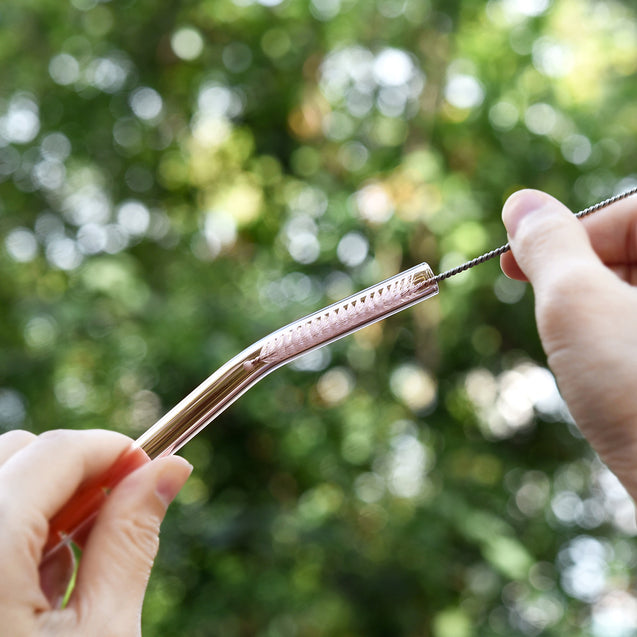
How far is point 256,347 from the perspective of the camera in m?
0.46

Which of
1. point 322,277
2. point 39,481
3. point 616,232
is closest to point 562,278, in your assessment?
point 616,232

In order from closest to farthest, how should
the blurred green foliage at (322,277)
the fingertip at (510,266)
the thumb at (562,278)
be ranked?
the thumb at (562,278), the fingertip at (510,266), the blurred green foliage at (322,277)

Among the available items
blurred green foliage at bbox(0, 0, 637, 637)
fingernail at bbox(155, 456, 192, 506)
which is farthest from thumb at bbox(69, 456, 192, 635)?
blurred green foliage at bbox(0, 0, 637, 637)

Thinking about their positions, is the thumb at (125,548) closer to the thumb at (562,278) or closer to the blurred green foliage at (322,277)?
the thumb at (562,278)

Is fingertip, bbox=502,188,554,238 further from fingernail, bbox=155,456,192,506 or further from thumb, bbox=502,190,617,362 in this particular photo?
fingernail, bbox=155,456,192,506

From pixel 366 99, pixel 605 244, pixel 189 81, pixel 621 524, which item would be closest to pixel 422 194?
pixel 366 99

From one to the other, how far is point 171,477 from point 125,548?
1.7 inches

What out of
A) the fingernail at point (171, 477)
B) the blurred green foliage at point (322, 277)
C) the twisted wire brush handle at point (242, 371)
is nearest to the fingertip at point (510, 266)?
the twisted wire brush handle at point (242, 371)

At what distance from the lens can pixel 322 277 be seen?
1.91m

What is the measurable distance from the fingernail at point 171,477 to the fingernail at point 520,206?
22cm

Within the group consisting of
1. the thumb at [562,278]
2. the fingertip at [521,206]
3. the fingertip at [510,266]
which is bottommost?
the fingertip at [510,266]

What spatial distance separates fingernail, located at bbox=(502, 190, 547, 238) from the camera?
0.43 metres

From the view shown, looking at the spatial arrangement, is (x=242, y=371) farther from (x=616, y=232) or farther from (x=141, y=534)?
(x=616, y=232)

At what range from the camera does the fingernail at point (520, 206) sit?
427 millimetres
